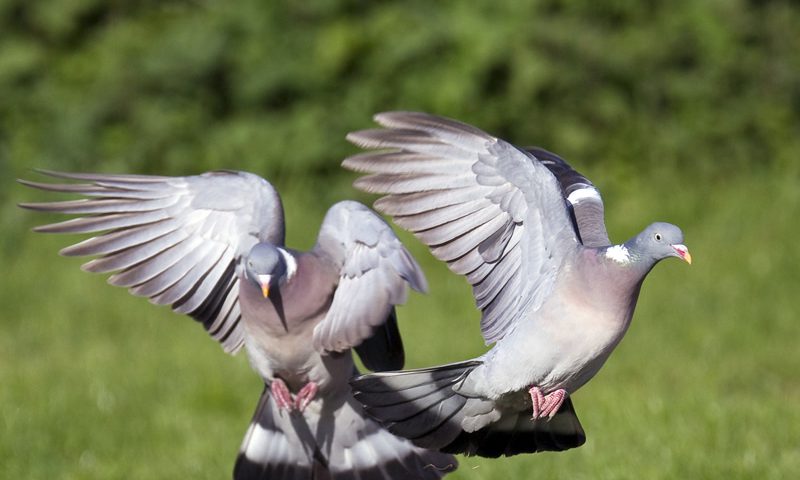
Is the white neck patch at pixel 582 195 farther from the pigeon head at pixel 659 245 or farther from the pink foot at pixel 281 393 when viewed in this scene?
the pink foot at pixel 281 393

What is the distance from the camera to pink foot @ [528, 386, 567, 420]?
12.8 ft

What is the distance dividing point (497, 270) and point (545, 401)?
43 centimetres

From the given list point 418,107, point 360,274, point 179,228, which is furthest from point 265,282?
point 418,107

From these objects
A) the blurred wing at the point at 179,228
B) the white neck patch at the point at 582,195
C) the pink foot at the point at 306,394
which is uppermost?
the blurred wing at the point at 179,228

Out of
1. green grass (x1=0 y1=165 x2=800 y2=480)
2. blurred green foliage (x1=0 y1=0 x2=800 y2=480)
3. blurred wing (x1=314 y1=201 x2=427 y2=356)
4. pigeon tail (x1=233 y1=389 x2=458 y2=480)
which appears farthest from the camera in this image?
blurred green foliage (x1=0 y1=0 x2=800 y2=480)

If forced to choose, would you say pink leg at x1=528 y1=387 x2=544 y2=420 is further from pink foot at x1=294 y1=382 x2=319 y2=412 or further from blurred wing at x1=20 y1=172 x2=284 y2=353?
blurred wing at x1=20 y1=172 x2=284 y2=353

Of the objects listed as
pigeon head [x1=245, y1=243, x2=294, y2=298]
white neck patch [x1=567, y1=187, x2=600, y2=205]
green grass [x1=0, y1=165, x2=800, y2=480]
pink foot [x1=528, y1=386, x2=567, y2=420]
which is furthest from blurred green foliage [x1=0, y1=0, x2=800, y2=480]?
pink foot [x1=528, y1=386, x2=567, y2=420]

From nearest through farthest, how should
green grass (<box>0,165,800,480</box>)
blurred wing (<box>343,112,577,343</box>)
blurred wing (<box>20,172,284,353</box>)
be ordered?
1. blurred wing (<box>343,112,577,343</box>)
2. blurred wing (<box>20,172,284,353</box>)
3. green grass (<box>0,165,800,480</box>)

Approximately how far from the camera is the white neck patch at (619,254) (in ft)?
12.6

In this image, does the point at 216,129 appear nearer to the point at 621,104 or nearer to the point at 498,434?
the point at 621,104

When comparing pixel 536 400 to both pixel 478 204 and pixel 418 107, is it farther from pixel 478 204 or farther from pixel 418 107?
pixel 418 107

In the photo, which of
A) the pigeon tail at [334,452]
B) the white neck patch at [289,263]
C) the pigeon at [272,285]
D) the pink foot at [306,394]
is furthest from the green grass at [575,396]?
the white neck patch at [289,263]

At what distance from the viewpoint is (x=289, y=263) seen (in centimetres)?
430

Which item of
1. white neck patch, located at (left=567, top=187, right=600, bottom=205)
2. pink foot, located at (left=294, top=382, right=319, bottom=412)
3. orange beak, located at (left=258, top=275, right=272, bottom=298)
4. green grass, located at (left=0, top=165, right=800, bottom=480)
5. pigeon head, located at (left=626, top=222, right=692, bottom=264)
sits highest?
orange beak, located at (left=258, top=275, right=272, bottom=298)
